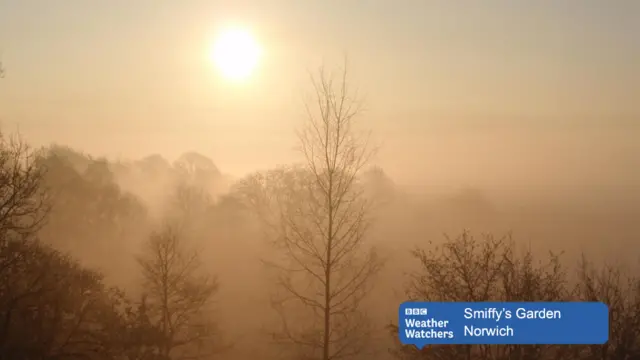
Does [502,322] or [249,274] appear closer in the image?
[502,322]

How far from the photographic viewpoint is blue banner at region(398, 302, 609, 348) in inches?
293

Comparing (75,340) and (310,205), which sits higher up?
(310,205)

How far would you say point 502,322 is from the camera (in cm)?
754

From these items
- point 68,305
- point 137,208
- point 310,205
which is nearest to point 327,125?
point 310,205

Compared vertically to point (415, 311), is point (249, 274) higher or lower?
higher

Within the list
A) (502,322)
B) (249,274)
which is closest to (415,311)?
(502,322)

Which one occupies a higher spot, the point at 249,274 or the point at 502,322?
the point at 249,274

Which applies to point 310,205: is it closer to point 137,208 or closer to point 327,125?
point 327,125

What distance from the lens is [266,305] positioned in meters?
25.1

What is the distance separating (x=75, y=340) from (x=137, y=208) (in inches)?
1103

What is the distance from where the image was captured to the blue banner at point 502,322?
24.5 feet

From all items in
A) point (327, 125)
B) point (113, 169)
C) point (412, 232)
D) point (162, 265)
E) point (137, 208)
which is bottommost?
point (162, 265)

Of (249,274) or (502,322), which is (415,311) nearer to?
(502,322)

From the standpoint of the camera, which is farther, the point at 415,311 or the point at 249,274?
the point at 249,274
